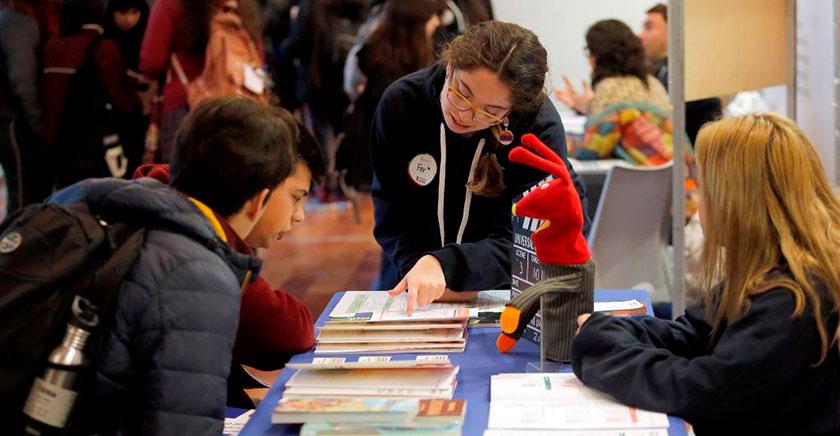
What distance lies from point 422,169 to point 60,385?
49.1 inches

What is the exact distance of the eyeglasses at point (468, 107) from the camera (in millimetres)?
2227

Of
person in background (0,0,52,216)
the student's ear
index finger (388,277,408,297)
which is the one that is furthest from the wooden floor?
the student's ear

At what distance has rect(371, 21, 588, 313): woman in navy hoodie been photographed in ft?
7.23

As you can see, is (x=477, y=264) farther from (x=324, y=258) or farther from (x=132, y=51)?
(x=324, y=258)

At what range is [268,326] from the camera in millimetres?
1999

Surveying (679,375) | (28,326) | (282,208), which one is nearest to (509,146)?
(282,208)

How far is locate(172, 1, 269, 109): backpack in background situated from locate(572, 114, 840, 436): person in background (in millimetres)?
2985

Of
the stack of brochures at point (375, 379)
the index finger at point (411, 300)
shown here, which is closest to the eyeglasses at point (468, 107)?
the index finger at point (411, 300)

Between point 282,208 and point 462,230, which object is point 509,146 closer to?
point 462,230

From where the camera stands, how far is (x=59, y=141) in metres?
5.02

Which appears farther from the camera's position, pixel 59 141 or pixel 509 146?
pixel 59 141

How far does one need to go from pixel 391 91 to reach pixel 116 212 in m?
1.05

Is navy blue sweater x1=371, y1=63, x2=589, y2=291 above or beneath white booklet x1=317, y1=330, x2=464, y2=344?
above

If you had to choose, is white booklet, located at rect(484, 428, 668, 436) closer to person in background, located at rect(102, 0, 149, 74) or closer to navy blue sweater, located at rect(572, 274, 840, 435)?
navy blue sweater, located at rect(572, 274, 840, 435)
